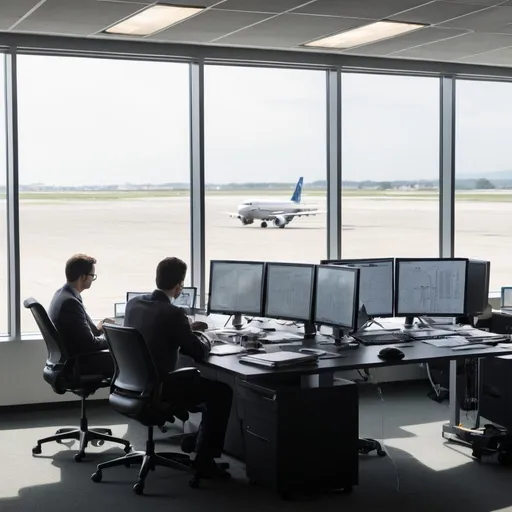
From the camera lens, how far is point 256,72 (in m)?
8.04

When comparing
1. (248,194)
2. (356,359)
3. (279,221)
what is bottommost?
(356,359)

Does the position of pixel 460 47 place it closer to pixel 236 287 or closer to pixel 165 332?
pixel 236 287

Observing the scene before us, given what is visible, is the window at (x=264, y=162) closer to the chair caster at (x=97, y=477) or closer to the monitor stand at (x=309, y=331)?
the monitor stand at (x=309, y=331)

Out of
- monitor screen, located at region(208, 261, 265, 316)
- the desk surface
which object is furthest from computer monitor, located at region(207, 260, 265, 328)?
the desk surface

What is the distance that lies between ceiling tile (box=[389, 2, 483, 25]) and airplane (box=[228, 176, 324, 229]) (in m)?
2.28

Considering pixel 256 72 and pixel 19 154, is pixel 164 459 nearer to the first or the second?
pixel 19 154

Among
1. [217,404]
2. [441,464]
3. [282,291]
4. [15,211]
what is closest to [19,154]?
[15,211]

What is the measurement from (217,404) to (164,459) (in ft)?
1.49

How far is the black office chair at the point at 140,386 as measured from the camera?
510cm

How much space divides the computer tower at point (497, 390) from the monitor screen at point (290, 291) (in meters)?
1.38

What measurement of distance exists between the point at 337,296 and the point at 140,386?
138cm

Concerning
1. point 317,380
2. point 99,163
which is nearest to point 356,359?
point 317,380

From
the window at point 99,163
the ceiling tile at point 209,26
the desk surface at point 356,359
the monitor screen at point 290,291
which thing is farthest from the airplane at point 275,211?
the desk surface at point 356,359

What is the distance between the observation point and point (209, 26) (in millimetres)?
6625
